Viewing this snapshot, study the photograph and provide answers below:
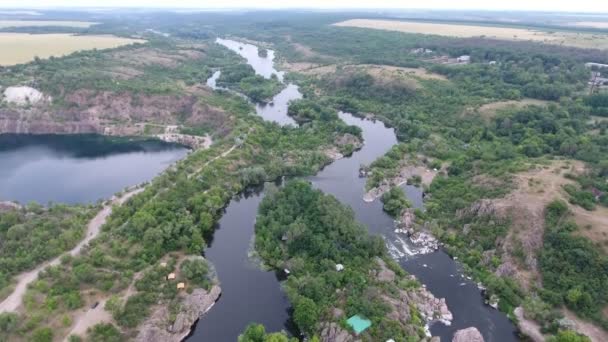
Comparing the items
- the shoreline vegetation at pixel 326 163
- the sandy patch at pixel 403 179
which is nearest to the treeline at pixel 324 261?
the shoreline vegetation at pixel 326 163

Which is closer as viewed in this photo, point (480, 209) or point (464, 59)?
point (480, 209)

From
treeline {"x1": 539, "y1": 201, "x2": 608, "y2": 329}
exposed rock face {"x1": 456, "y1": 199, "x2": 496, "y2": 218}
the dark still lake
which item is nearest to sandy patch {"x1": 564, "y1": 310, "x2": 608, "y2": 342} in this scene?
treeline {"x1": 539, "y1": 201, "x2": 608, "y2": 329}

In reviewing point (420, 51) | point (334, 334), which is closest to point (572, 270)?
point (334, 334)

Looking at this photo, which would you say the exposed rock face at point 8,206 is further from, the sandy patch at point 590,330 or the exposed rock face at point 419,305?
the sandy patch at point 590,330

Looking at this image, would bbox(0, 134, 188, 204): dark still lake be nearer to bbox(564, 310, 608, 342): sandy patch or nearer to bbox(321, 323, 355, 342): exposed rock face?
bbox(321, 323, 355, 342): exposed rock face

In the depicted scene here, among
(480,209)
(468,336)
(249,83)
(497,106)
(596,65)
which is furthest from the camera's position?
(249,83)

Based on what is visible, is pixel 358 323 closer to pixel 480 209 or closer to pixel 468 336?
pixel 468 336
